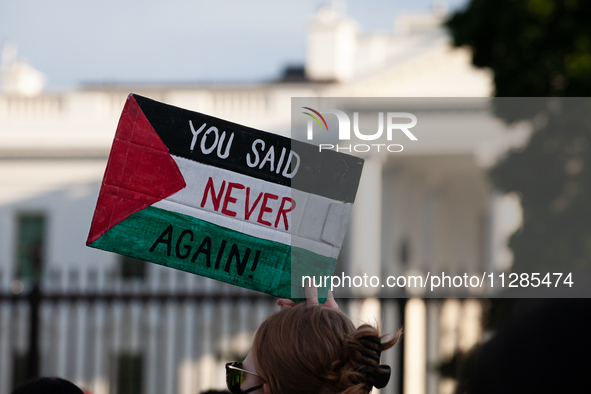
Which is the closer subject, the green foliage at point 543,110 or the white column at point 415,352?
the green foliage at point 543,110

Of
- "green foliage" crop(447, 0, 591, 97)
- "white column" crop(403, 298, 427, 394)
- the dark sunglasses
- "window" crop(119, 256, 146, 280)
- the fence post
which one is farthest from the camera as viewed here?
"window" crop(119, 256, 146, 280)

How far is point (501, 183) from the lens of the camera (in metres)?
8.76

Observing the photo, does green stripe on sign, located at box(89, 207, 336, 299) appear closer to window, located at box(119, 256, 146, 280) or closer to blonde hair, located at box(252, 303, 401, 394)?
blonde hair, located at box(252, 303, 401, 394)

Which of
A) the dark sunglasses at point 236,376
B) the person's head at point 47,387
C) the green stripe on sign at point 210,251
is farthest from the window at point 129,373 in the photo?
the dark sunglasses at point 236,376

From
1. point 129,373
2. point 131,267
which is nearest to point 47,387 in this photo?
point 131,267

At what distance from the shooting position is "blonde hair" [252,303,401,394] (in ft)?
5.25

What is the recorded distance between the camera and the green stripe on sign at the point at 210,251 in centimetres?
195

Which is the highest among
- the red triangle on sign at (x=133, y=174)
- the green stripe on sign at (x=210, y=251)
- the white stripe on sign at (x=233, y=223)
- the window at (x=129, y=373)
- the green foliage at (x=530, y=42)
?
the green foliage at (x=530, y=42)

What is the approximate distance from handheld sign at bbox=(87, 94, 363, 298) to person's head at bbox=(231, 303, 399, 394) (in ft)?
0.96

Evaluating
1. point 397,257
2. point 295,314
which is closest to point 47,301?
point 295,314

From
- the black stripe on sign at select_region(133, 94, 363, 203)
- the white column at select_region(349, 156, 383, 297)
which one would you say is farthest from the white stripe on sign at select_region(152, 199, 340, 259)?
the white column at select_region(349, 156, 383, 297)

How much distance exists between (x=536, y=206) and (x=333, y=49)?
13.4 metres

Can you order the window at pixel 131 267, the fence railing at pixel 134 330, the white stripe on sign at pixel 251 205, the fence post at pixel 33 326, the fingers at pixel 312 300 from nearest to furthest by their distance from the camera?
the fingers at pixel 312 300 < the white stripe on sign at pixel 251 205 < the fence post at pixel 33 326 < the fence railing at pixel 134 330 < the window at pixel 131 267

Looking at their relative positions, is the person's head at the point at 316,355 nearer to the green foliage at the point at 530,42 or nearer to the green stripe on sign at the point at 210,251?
the green stripe on sign at the point at 210,251
